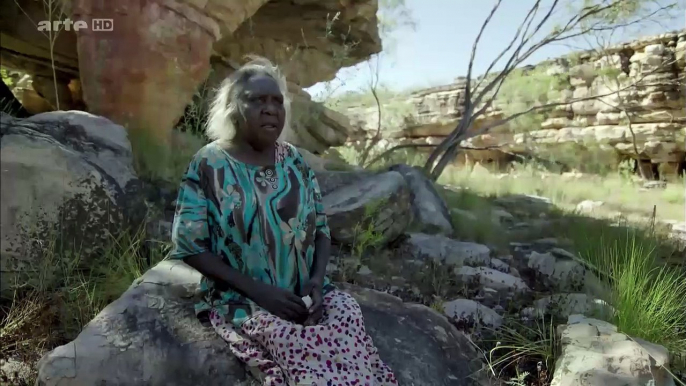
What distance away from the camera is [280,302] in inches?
77.9

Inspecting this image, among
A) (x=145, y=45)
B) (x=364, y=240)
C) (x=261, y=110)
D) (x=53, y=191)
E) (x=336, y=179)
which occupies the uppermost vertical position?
(x=145, y=45)

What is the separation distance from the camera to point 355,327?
204 cm

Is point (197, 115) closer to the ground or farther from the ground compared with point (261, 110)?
closer to the ground

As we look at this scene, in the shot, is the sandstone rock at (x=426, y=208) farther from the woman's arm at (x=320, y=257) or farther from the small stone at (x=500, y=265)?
the woman's arm at (x=320, y=257)

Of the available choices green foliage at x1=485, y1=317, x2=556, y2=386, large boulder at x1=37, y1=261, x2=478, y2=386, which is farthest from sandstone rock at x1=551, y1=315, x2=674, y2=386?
large boulder at x1=37, y1=261, x2=478, y2=386

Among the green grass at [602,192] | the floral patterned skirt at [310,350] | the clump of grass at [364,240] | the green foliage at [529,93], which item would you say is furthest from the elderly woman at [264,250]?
the green foliage at [529,93]

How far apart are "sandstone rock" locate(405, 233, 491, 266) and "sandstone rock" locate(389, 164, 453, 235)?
1.43 ft

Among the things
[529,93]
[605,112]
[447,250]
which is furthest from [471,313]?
[529,93]

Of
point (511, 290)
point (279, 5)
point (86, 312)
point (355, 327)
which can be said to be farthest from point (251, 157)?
point (279, 5)

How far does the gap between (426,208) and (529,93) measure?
11.2 metres

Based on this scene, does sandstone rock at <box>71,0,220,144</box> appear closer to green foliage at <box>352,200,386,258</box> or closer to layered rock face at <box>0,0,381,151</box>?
layered rock face at <box>0,0,381,151</box>

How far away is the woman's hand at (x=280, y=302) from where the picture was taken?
77.8 inches

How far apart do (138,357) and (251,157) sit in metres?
0.85

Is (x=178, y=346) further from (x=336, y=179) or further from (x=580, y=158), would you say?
(x=580, y=158)
